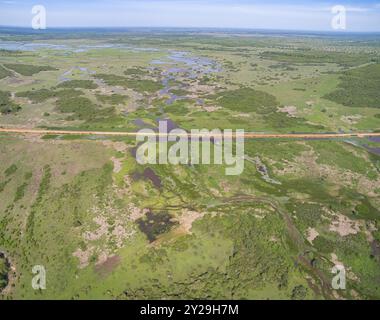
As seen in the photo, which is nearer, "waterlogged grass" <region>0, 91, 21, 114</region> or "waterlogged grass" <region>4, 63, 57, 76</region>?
"waterlogged grass" <region>0, 91, 21, 114</region>

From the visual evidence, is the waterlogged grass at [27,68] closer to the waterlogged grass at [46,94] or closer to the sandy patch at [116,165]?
the waterlogged grass at [46,94]

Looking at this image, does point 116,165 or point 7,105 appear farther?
point 7,105

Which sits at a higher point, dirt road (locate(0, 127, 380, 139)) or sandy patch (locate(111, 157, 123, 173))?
dirt road (locate(0, 127, 380, 139))

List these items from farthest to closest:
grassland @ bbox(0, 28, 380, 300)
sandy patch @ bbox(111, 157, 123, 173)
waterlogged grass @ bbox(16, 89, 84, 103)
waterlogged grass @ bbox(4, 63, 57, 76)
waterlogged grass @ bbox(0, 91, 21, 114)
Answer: waterlogged grass @ bbox(4, 63, 57, 76) → waterlogged grass @ bbox(16, 89, 84, 103) → waterlogged grass @ bbox(0, 91, 21, 114) → sandy patch @ bbox(111, 157, 123, 173) → grassland @ bbox(0, 28, 380, 300)

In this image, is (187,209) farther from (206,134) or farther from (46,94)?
(46,94)

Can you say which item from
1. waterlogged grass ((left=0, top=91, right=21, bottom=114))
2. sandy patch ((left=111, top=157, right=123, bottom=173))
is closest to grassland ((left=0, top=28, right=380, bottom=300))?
sandy patch ((left=111, top=157, right=123, bottom=173))

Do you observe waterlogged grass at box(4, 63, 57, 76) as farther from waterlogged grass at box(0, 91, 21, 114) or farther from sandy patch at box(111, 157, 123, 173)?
sandy patch at box(111, 157, 123, 173)

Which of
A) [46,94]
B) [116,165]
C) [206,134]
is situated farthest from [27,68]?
[116,165]

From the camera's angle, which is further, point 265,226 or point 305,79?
point 305,79

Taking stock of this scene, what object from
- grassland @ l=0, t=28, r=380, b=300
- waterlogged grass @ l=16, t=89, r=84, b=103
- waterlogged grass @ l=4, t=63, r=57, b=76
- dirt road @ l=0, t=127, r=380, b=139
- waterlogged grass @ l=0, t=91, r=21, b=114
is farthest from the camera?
waterlogged grass @ l=4, t=63, r=57, b=76

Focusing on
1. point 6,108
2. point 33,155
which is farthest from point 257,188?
point 6,108
